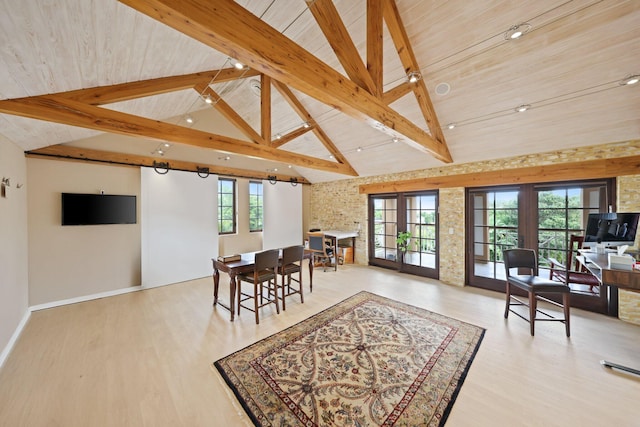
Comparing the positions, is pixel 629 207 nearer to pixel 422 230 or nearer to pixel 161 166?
pixel 422 230

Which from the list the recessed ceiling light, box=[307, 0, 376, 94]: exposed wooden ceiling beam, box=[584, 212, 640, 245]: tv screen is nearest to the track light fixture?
box=[307, 0, 376, 94]: exposed wooden ceiling beam

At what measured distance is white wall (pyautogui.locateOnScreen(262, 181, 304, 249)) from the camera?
660 cm

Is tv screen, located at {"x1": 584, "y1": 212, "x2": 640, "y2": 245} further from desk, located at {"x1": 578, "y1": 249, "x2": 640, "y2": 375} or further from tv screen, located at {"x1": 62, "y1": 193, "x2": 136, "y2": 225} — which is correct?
tv screen, located at {"x1": 62, "y1": 193, "x2": 136, "y2": 225}

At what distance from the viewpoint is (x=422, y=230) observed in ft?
17.6

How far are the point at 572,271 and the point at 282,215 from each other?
628 centimetres

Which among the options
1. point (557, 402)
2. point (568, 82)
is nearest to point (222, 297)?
point (557, 402)

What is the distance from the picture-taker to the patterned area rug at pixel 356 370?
174 cm

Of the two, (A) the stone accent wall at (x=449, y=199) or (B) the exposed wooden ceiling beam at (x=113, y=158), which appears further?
(B) the exposed wooden ceiling beam at (x=113, y=158)

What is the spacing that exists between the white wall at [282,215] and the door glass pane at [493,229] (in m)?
4.85

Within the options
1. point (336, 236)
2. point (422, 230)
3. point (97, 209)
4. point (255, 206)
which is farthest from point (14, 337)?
point (422, 230)

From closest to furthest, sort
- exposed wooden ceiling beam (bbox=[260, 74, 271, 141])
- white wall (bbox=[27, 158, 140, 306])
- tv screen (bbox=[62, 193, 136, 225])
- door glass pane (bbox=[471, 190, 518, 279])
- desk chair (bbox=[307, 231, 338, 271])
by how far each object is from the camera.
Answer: white wall (bbox=[27, 158, 140, 306])
tv screen (bbox=[62, 193, 136, 225])
exposed wooden ceiling beam (bbox=[260, 74, 271, 141])
door glass pane (bbox=[471, 190, 518, 279])
desk chair (bbox=[307, 231, 338, 271])

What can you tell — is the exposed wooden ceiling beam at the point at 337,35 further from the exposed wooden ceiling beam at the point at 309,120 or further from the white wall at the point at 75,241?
the white wall at the point at 75,241

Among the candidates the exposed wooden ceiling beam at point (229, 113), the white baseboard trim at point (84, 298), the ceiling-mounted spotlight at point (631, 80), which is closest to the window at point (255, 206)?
the exposed wooden ceiling beam at point (229, 113)

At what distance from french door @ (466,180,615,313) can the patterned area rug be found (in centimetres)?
204
